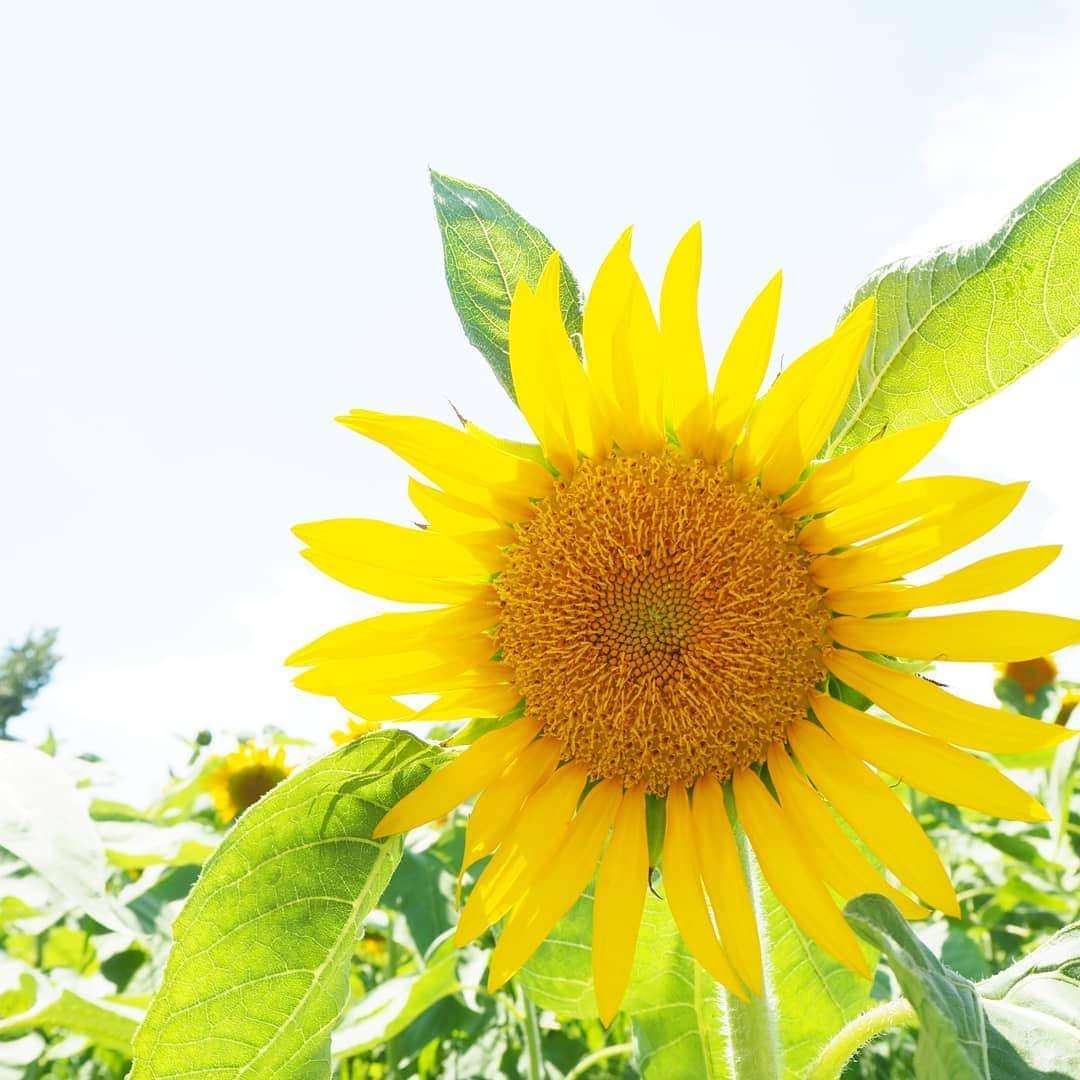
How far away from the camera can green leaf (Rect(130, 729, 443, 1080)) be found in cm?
107

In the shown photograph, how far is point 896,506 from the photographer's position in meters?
1.16

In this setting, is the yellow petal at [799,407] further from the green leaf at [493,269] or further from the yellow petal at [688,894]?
the yellow petal at [688,894]

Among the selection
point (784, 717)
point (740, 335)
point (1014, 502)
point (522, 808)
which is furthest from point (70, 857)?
point (1014, 502)

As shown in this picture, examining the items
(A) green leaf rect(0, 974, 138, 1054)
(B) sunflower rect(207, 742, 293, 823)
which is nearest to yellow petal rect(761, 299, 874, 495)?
(A) green leaf rect(0, 974, 138, 1054)

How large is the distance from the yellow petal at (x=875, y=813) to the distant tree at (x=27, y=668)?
4033cm

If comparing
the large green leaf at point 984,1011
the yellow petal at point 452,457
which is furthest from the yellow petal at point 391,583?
the large green leaf at point 984,1011

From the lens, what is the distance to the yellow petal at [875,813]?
1127 millimetres

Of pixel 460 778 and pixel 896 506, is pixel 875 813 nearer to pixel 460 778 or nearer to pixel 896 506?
pixel 896 506

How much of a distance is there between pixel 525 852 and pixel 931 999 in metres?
0.53

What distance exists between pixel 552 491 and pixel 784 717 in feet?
1.24

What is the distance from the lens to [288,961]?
1.12 m

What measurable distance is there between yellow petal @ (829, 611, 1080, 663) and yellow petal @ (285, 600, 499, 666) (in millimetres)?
437

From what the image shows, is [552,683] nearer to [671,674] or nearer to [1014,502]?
[671,674]

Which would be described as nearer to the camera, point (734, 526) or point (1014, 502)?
point (1014, 502)
